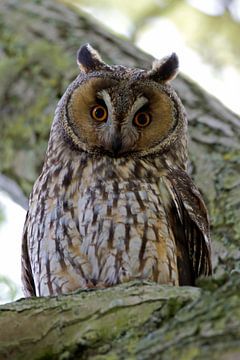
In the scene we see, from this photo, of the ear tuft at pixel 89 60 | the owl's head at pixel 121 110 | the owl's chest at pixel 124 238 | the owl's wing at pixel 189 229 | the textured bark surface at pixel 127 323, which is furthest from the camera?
the ear tuft at pixel 89 60

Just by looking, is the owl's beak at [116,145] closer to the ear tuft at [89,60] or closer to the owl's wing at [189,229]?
the owl's wing at [189,229]

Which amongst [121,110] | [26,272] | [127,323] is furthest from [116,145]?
[127,323]

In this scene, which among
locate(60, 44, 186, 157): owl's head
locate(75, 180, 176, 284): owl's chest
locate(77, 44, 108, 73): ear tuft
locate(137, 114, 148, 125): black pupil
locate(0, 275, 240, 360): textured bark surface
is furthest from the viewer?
locate(77, 44, 108, 73): ear tuft

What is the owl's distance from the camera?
324cm

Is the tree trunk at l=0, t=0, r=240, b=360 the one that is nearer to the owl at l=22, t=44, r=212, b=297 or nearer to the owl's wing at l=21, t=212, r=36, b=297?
Result: the owl at l=22, t=44, r=212, b=297

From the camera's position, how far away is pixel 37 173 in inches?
166

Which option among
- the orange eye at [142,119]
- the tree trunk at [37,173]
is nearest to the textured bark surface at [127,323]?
the tree trunk at [37,173]

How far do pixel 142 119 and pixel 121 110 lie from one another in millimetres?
170

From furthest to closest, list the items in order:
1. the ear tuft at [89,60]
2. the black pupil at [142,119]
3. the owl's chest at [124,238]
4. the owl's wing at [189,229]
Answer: the ear tuft at [89,60] < the black pupil at [142,119] < the owl's wing at [189,229] < the owl's chest at [124,238]

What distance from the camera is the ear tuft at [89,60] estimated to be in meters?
3.77

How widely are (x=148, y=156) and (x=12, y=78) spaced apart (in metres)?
1.27

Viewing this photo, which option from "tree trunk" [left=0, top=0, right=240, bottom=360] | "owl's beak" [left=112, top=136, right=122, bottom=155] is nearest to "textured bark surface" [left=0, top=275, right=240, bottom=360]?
"tree trunk" [left=0, top=0, right=240, bottom=360]

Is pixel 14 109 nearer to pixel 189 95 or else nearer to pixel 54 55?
pixel 54 55

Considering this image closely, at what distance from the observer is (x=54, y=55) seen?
4.48m
